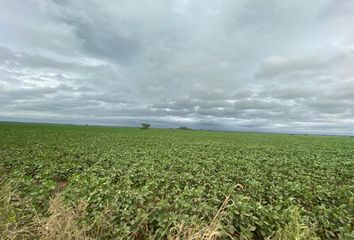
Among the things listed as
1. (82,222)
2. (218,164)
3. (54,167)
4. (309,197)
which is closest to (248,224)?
(82,222)

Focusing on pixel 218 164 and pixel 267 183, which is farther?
pixel 218 164

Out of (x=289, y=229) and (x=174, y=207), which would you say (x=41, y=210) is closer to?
(x=174, y=207)

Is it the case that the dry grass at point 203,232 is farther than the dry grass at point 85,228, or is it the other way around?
the dry grass at point 85,228

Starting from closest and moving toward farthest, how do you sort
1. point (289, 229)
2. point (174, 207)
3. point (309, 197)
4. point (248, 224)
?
point (289, 229) < point (248, 224) < point (174, 207) < point (309, 197)

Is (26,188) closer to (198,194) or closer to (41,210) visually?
(41,210)

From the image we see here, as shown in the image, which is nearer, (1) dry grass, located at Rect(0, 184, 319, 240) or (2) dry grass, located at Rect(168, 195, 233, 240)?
(2) dry grass, located at Rect(168, 195, 233, 240)

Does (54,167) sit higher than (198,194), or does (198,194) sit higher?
(198,194)

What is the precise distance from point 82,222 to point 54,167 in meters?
7.77

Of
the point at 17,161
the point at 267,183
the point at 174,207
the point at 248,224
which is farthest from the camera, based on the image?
the point at 17,161

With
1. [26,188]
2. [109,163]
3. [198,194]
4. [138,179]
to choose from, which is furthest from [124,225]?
[109,163]

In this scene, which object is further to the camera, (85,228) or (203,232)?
(85,228)

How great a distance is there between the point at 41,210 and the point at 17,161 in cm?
951

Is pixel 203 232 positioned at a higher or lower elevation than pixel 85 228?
higher

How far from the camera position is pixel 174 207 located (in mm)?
4219
